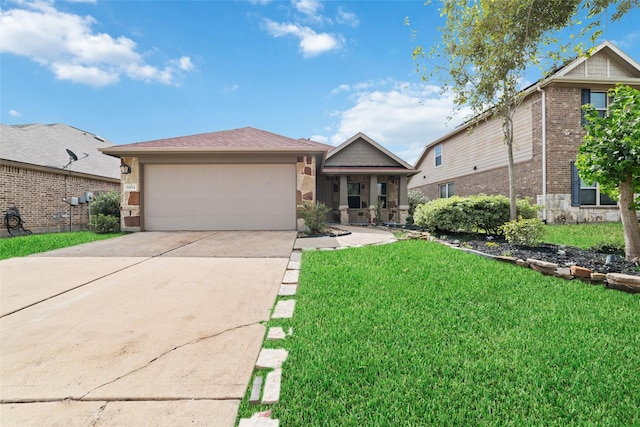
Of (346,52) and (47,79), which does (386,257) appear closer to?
(346,52)

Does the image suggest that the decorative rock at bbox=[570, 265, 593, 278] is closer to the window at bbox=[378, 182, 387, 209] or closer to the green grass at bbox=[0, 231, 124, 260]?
the green grass at bbox=[0, 231, 124, 260]

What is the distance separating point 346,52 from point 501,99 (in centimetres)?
542

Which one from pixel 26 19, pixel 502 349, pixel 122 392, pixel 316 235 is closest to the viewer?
pixel 122 392

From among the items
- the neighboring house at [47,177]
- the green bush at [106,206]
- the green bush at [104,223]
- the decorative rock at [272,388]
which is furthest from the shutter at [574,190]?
the neighboring house at [47,177]

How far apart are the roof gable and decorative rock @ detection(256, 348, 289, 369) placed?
39.8 feet

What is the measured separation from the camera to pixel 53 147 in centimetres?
1183

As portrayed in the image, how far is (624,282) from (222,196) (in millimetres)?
9209

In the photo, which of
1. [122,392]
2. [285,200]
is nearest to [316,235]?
[285,200]

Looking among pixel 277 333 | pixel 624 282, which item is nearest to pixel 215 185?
pixel 277 333

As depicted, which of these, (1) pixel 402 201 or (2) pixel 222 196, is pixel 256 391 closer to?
(2) pixel 222 196

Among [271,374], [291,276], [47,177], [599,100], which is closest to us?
[271,374]

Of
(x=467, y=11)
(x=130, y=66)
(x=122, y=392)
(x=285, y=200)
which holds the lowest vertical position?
(x=122, y=392)

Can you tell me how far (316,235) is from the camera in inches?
322

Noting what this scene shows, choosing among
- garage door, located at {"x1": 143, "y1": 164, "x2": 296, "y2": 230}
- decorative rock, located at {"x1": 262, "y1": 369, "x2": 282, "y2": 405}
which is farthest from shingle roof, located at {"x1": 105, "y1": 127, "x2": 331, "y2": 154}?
decorative rock, located at {"x1": 262, "y1": 369, "x2": 282, "y2": 405}
